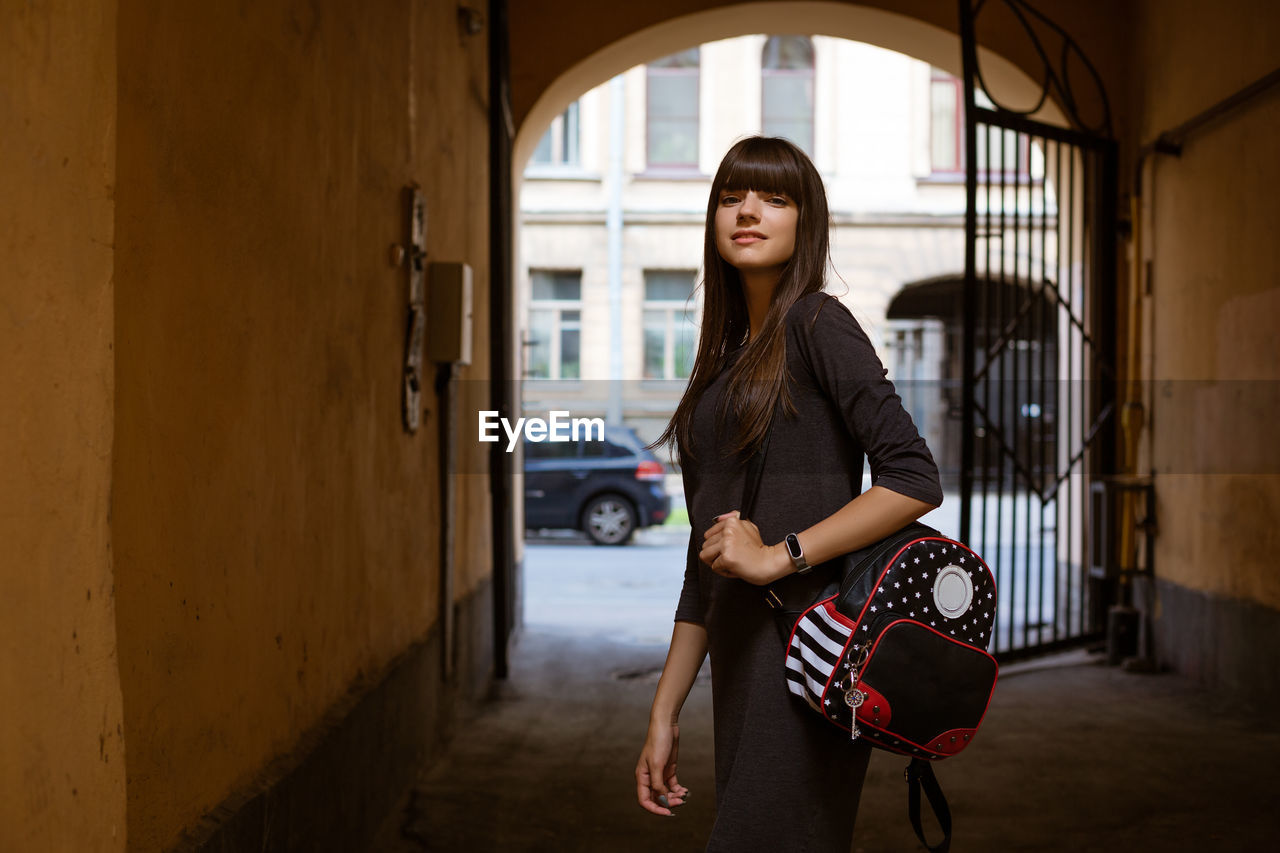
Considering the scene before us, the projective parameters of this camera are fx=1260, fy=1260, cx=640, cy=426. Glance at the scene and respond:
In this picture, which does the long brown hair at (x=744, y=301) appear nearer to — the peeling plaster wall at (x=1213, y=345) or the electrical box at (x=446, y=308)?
the electrical box at (x=446, y=308)

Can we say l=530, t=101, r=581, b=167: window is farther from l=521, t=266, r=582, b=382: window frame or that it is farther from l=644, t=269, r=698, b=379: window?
l=644, t=269, r=698, b=379: window

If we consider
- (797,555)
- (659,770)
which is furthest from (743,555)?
(659,770)

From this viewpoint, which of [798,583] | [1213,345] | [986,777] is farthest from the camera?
[1213,345]

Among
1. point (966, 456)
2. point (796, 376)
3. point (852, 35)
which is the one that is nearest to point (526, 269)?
point (852, 35)

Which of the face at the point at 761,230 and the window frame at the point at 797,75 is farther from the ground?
the window frame at the point at 797,75

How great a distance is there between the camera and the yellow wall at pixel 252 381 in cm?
187

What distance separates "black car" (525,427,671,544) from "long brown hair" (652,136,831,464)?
1075 cm

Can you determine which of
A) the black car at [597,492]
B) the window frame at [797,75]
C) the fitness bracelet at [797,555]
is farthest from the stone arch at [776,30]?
the window frame at [797,75]

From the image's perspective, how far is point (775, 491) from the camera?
1635 mm

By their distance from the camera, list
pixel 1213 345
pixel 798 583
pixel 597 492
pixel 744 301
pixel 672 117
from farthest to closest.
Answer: pixel 672 117 < pixel 597 492 < pixel 1213 345 < pixel 744 301 < pixel 798 583

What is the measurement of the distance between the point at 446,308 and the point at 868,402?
3.24 metres

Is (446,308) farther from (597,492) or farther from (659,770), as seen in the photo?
(597,492)

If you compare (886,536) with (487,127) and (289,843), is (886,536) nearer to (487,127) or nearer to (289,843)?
(289,843)

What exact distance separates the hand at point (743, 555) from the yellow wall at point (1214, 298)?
13.4ft
